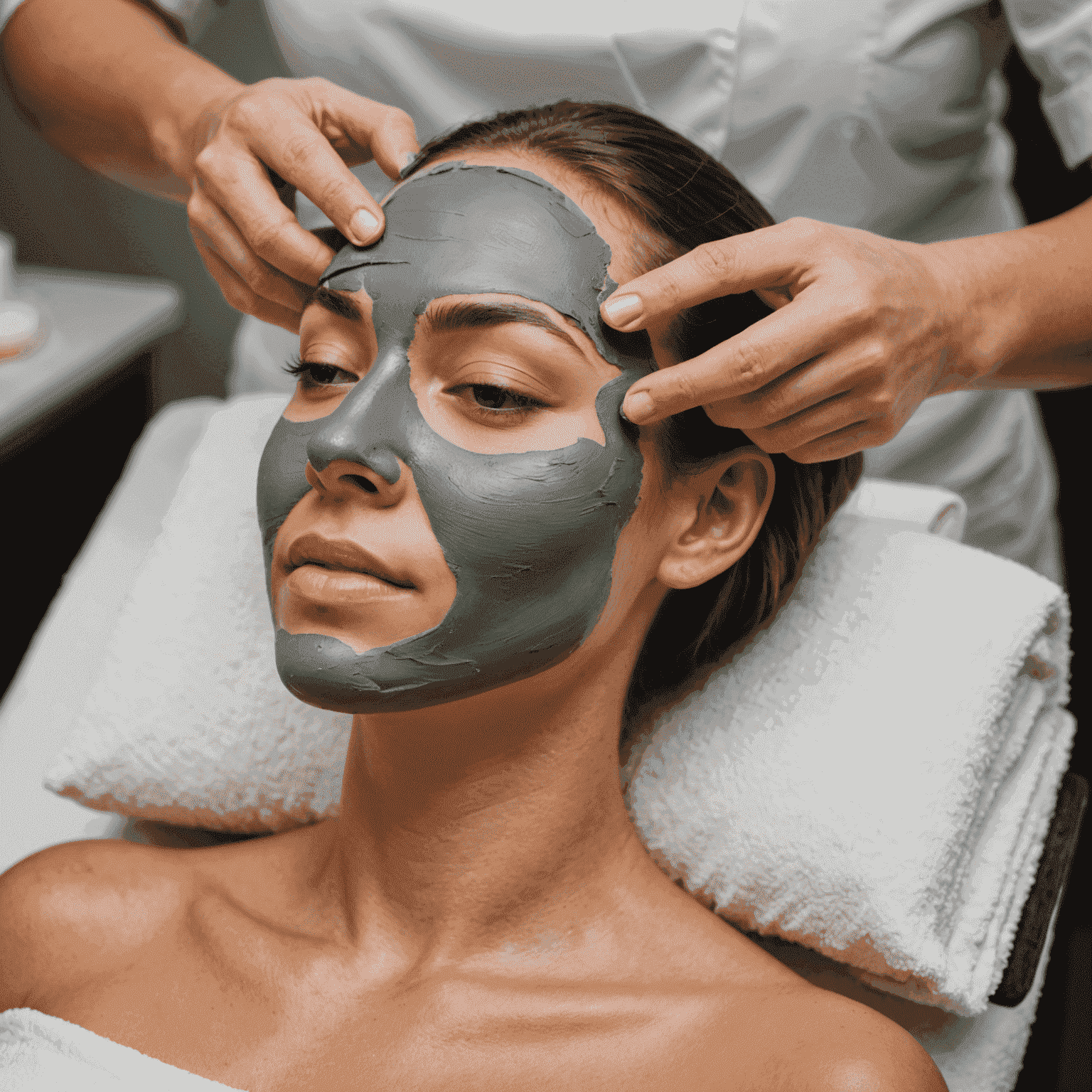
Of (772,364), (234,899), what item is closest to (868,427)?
(772,364)

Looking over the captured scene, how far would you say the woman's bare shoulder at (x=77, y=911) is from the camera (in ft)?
3.27

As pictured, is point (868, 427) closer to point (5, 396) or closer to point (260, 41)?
point (5, 396)

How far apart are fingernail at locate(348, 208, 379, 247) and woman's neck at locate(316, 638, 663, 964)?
1.16 ft

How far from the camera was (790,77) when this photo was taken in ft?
3.81

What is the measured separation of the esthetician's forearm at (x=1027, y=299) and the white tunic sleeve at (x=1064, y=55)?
104 millimetres

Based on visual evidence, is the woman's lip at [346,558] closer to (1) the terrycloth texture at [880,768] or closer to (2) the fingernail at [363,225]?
(2) the fingernail at [363,225]

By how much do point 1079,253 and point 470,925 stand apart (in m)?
0.77

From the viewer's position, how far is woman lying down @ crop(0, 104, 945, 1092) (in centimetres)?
82

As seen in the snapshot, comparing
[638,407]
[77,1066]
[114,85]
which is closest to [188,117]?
[114,85]

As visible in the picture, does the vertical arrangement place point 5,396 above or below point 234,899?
above

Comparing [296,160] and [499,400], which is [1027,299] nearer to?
[499,400]

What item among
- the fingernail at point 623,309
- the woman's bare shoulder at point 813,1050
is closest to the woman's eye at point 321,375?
the fingernail at point 623,309

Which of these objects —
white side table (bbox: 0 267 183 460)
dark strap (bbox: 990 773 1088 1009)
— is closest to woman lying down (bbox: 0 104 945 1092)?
dark strap (bbox: 990 773 1088 1009)

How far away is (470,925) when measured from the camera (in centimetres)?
97
